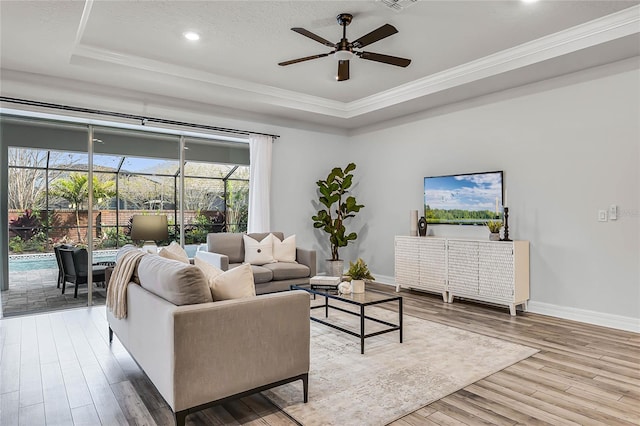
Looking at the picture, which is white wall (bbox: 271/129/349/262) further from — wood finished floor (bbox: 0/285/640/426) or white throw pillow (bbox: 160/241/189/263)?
wood finished floor (bbox: 0/285/640/426)

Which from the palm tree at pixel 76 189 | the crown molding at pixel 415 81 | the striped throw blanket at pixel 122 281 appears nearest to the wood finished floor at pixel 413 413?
the striped throw blanket at pixel 122 281

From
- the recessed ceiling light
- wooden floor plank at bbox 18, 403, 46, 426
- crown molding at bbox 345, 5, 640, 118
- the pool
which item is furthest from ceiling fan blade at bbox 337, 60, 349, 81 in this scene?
the pool

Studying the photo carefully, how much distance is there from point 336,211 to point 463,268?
8.19 ft

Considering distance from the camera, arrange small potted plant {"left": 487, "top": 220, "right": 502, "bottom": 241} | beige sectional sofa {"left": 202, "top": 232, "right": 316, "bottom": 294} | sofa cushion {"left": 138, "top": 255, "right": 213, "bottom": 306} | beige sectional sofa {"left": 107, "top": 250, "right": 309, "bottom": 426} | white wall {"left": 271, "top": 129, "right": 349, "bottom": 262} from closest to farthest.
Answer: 1. beige sectional sofa {"left": 107, "top": 250, "right": 309, "bottom": 426}
2. sofa cushion {"left": 138, "top": 255, "right": 213, "bottom": 306}
3. small potted plant {"left": 487, "top": 220, "right": 502, "bottom": 241}
4. beige sectional sofa {"left": 202, "top": 232, "right": 316, "bottom": 294}
5. white wall {"left": 271, "top": 129, "right": 349, "bottom": 262}

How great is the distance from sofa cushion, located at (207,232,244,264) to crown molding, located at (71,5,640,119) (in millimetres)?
1942

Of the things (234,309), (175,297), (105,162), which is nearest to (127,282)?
(175,297)

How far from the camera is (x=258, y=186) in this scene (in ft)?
20.1

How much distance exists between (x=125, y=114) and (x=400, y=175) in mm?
4048

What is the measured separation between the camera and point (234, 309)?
2.16m

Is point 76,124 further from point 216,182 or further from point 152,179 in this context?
point 216,182

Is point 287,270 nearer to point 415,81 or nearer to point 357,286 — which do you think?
point 357,286

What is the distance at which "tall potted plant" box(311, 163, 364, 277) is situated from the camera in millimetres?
6469

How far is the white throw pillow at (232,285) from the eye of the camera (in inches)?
90.7

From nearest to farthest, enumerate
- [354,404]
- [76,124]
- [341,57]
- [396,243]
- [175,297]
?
Result: [175,297] < [354,404] < [341,57] < [76,124] < [396,243]
